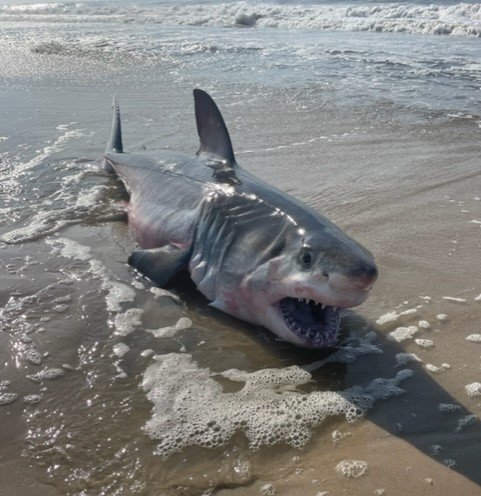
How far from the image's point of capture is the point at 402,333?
309 centimetres

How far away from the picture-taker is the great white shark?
2.71 m

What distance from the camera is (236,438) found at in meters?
2.38

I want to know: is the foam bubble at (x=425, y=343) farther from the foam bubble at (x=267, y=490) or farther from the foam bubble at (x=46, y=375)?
the foam bubble at (x=46, y=375)

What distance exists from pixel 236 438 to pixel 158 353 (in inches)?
28.7

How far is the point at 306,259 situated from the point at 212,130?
1.71 m

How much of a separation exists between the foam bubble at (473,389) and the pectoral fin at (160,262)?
1695 millimetres

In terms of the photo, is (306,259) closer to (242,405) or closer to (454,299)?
(242,405)

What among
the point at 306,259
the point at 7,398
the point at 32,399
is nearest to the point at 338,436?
the point at 306,259

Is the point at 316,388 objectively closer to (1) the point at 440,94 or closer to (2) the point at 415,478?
(2) the point at 415,478

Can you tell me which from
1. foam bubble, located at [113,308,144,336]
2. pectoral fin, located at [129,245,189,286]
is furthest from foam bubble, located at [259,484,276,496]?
pectoral fin, located at [129,245,189,286]

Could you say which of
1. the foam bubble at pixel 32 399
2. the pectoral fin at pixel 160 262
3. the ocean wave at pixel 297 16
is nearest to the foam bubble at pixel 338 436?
the foam bubble at pixel 32 399

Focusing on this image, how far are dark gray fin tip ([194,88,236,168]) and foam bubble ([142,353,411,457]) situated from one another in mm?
1700

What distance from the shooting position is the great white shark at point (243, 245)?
107 inches

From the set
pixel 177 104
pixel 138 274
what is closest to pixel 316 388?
pixel 138 274
